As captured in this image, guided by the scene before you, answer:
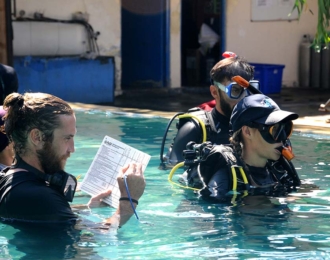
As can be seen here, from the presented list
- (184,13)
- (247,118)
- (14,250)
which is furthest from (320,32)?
(184,13)

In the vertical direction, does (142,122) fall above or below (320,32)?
below

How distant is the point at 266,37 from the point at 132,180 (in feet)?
42.0

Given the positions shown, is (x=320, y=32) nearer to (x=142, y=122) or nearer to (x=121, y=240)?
(x=142, y=122)

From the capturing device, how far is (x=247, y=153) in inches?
190

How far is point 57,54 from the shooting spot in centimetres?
1362

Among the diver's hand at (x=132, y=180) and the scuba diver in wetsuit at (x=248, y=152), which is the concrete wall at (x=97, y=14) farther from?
the diver's hand at (x=132, y=180)

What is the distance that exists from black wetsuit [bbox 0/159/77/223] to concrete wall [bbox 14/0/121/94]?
9801 mm

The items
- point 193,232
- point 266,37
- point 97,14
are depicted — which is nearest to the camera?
point 193,232

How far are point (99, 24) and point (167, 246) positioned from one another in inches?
406

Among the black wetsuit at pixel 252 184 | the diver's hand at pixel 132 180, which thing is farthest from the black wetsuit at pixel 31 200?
the black wetsuit at pixel 252 184

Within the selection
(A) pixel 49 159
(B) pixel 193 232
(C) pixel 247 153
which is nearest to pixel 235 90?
(C) pixel 247 153

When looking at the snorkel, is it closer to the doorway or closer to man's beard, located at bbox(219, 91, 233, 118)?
man's beard, located at bbox(219, 91, 233, 118)

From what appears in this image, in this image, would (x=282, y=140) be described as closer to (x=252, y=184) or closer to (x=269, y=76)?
(x=252, y=184)

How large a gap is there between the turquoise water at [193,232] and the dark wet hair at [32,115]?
1.86ft
